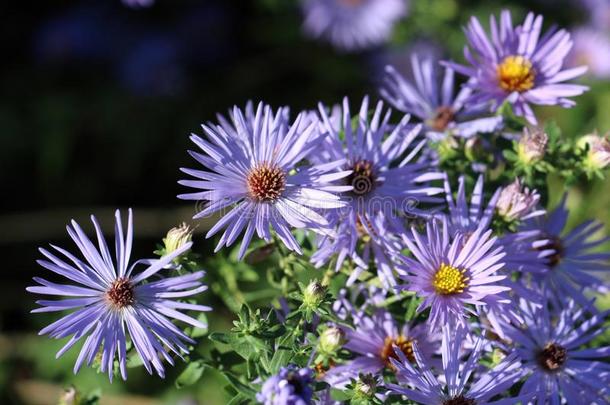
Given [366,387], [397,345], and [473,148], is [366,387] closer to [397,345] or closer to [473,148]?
[397,345]

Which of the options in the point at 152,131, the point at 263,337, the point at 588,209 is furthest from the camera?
the point at 152,131

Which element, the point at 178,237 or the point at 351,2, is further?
the point at 351,2

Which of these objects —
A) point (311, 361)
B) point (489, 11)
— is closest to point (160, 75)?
point (489, 11)

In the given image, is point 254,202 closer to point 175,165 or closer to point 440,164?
point 440,164

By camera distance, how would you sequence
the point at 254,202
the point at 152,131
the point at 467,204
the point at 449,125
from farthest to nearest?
the point at 152,131 → the point at 449,125 → the point at 467,204 → the point at 254,202

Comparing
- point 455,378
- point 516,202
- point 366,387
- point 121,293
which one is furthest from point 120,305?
point 516,202

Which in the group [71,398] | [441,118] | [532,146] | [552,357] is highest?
[441,118]
